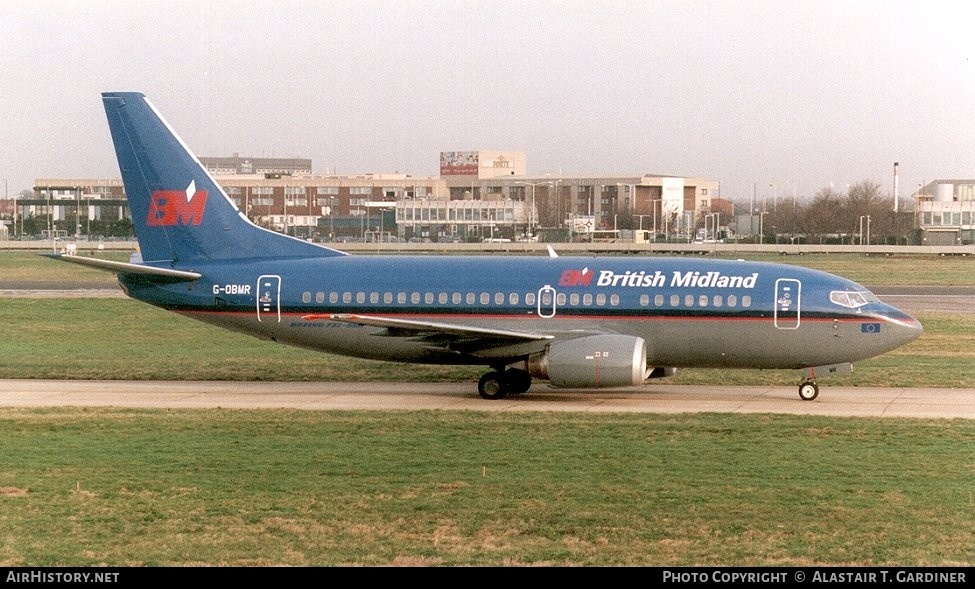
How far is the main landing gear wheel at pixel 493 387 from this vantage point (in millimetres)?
30984

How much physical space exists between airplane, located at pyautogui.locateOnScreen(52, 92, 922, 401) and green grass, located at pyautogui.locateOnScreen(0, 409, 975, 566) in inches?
152

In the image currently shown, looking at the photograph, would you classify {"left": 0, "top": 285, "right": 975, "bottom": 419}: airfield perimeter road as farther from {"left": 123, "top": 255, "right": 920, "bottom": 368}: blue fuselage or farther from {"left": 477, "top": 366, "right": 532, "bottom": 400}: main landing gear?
{"left": 123, "top": 255, "right": 920, "bottom": 368}: blue fuselage

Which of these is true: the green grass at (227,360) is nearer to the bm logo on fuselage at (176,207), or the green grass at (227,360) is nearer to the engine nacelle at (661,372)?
the engine nacelle at (661,372)

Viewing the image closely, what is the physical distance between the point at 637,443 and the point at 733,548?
7.66 m

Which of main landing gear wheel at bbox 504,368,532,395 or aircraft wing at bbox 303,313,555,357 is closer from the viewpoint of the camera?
aircraft wing at bbox 303,313,555,357

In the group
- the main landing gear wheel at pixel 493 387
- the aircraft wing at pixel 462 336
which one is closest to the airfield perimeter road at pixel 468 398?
the main landing gear wheel at pixel 493 387

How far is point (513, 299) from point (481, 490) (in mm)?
12332

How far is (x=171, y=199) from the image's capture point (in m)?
33.6

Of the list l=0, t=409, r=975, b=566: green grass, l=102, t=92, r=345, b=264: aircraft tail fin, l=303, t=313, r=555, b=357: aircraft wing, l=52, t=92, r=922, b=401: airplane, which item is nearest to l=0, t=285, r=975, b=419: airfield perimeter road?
l=52, t=92, r=922, b=401: airplane

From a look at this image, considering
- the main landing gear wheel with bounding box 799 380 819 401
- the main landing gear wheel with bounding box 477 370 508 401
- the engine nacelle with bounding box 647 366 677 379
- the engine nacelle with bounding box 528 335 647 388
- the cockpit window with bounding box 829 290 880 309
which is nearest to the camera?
the engine nacelle with bounding box 528 335 647 388

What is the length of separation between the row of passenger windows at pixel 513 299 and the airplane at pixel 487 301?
0.03 meters

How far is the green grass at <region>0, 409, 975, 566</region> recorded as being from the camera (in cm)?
1597

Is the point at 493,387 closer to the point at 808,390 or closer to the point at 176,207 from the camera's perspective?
the point at 808,390

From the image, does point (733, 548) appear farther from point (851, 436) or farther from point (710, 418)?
point (710, 418)
